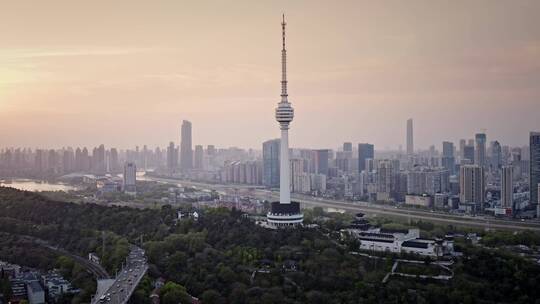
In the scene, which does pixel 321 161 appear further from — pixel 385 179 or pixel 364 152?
pixel 385 179

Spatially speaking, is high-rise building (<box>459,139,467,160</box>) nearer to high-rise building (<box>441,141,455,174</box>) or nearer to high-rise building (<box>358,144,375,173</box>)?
high-rise building (<box>441,141,455,174</box>)

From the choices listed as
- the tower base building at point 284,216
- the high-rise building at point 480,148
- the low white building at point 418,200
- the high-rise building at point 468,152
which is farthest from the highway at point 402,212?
the high-rise building at point 468,152

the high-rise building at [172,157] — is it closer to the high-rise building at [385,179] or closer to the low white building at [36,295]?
the high-rise building at [385,179]

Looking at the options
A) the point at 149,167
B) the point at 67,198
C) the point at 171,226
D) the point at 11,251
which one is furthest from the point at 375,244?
the point at 149,167

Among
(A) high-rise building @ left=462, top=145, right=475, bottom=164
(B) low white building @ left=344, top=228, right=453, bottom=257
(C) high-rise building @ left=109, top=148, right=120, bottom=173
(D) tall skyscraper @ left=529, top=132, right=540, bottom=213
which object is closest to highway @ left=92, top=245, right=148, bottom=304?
(B) low white building @ left=344, top=228, right=453, bottom=257

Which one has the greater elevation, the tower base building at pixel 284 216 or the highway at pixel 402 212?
the tower base building at pixel 284 216

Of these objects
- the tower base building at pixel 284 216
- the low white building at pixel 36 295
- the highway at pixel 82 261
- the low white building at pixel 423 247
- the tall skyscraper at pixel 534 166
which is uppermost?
the tall skyscraper at pixel 534 166
